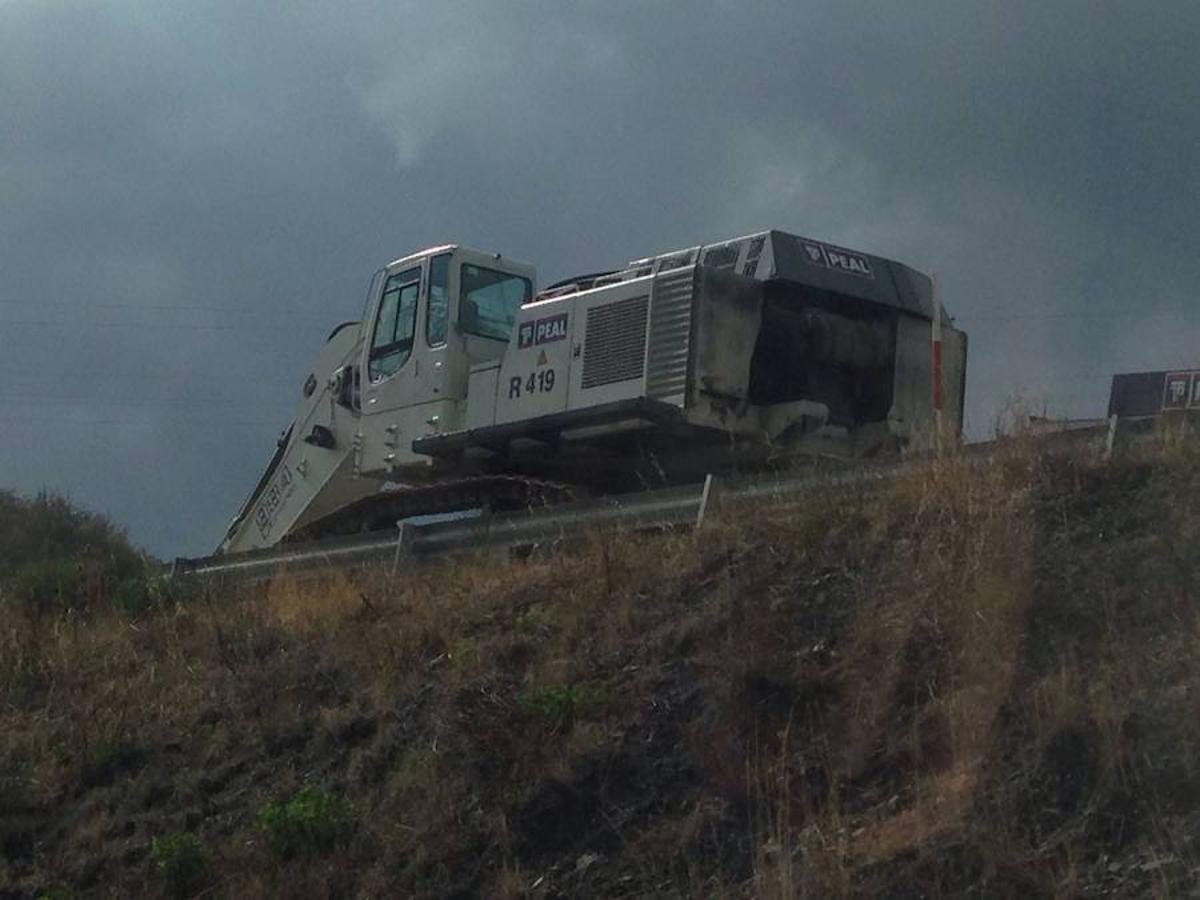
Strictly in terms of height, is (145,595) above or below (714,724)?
above

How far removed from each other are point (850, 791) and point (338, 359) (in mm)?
13609

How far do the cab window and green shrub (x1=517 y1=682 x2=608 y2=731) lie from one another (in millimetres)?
9311

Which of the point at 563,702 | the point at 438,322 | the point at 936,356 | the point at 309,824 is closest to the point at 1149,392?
the point at 936,356

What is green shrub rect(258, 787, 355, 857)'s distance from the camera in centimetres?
918

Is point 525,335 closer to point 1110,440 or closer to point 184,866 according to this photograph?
point 1110,440

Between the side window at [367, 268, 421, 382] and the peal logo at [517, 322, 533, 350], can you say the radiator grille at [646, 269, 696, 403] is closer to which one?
the peal logo at [517, 322, 533, 350]

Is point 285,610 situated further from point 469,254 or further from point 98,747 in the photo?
point 469,254

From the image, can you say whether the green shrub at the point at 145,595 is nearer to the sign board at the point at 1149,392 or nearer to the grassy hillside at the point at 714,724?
the grassy hillside at the point at 714,724

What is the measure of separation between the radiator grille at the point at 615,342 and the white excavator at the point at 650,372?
2 cm

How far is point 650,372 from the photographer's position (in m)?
15.5

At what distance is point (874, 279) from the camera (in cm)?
1652

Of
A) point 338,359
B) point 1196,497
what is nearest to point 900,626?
point 1196,497

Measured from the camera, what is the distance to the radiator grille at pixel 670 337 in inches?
603

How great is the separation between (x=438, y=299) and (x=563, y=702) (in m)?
9.78
